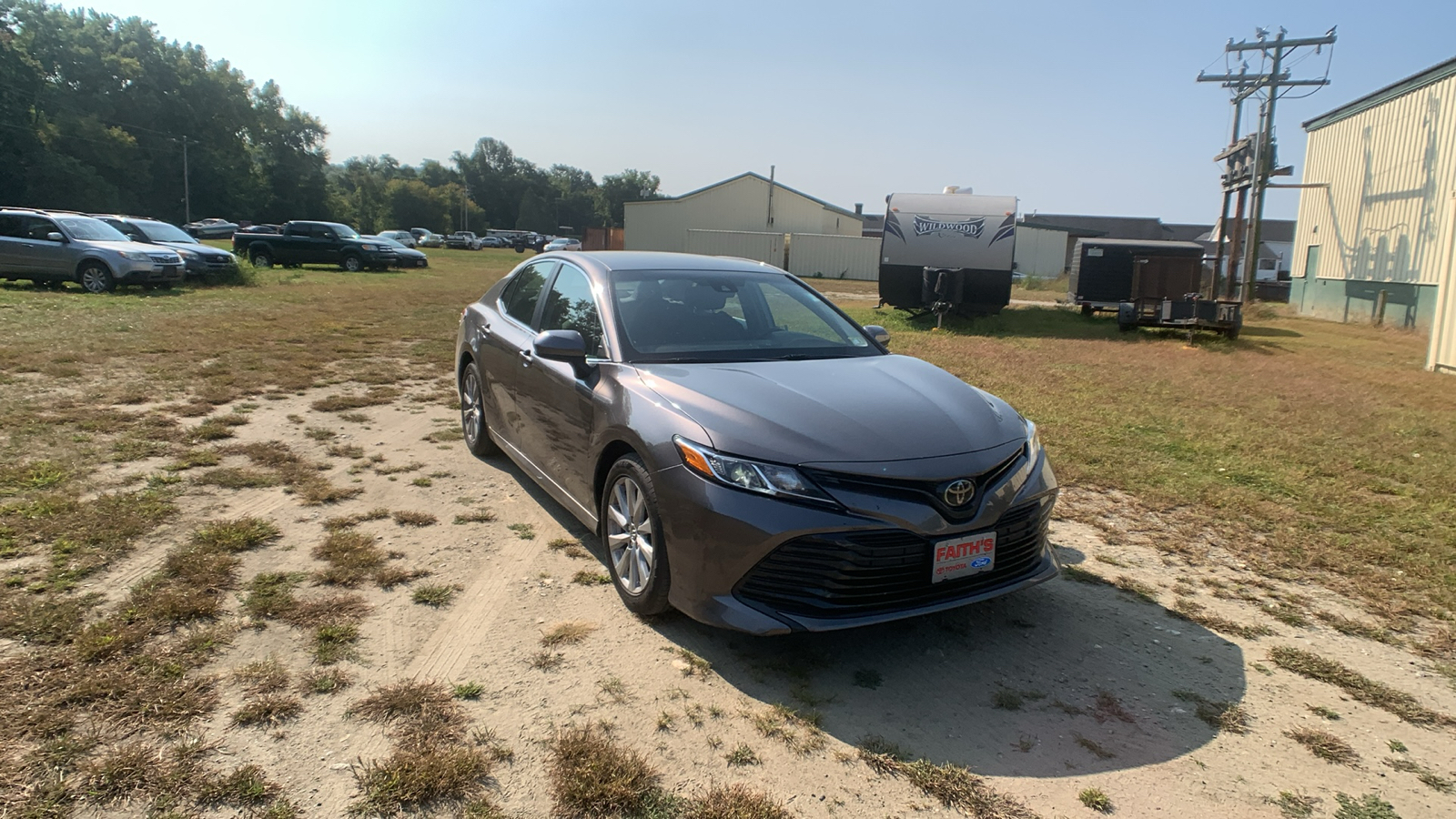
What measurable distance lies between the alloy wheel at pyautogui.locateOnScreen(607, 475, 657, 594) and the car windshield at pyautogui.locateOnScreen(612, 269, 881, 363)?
2.24 feet

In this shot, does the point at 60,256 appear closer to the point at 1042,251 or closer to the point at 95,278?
the point at 95,278

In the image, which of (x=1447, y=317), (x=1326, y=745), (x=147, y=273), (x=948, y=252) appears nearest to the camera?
(x=1326, y=745)

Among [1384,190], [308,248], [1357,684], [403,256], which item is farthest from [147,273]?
[1384,190]

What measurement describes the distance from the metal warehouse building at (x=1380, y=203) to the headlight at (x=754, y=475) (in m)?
20.2

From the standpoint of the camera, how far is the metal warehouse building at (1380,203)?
1930 centimetres

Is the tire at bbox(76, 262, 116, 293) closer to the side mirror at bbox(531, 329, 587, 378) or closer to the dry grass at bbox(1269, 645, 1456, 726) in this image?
the side mirror at bbox(531, 329, 587, 378)

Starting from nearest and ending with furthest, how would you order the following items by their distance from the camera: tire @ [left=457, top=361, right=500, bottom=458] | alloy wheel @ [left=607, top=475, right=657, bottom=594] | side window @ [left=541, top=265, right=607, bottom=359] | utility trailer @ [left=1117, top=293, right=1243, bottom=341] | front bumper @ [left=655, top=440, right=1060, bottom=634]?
1. front bumper @ [left=655, top=440, right=1060, bottom=634]
2. alloy wheel @ [left=607, top=475, right=657, bottom=594]
3. side window @ [left=541, top=265, right=607, bottom=359]
4. tire @ [left=457, top=361, right=500, bottom=458]
5. utility trailer @ [left=1117, top=293, right=1243, bottom=341]

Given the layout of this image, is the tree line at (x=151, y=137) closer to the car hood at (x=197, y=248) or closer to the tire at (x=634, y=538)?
the car hood at (x=197, y=248)

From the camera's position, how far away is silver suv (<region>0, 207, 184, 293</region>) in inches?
671

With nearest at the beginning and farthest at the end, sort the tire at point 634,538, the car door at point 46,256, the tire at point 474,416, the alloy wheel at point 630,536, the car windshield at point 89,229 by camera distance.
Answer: the tire at point 634,538
the alloy wheel at point 630,536
the tire at point 474,416
the car door at point 46,256
the car windshield at point 89,229

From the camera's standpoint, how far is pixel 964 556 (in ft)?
10.6

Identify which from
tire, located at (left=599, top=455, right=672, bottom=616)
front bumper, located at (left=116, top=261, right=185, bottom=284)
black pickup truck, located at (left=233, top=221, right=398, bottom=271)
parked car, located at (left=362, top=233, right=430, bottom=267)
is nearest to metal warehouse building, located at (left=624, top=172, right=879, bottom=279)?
parked car, located at (left=362, top=233, right=430, bottom=267)

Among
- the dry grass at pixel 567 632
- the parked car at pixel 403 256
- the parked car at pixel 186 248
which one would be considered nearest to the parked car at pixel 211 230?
the parked car at pixel 403 256

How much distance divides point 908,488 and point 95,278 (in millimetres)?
19692
